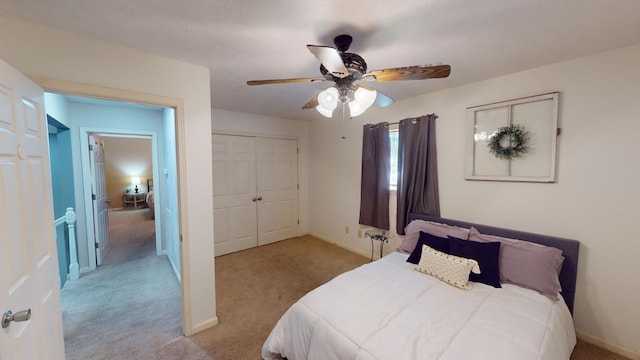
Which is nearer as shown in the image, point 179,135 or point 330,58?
point 330,58

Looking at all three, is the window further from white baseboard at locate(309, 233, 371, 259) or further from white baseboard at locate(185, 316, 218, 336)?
white baseboard at locate(185, 316, 218, 336)

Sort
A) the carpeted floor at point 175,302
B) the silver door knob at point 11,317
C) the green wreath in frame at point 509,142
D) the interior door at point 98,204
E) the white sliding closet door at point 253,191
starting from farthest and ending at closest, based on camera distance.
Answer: the white sliding closet door at point 253,191, the interior door at point 98,204, the green wreath in frame at point 509,142, the carpeted floor at point 175,302, the silver door knob at point 11,317

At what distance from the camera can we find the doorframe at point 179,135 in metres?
1.59

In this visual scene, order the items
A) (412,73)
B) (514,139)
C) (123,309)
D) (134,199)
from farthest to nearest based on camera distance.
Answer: (134,199) → (123,309) → (514,139) → (412,73)

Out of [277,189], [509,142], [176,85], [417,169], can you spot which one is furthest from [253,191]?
[509,142]

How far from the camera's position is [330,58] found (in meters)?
1.26

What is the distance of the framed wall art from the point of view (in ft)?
6.98

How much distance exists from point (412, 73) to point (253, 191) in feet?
11.1

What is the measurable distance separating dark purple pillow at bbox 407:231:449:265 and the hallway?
2189 mm

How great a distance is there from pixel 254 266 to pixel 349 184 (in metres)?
1.92

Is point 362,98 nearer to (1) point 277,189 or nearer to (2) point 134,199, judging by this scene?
(1) point 277,189

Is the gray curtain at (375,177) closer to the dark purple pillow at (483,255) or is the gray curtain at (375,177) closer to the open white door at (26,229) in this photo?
the dark purple pillow at (483,255)

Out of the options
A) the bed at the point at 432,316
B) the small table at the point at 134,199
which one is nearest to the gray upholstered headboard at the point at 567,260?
the bed at the point at 432,316

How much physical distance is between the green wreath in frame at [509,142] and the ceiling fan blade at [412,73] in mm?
1345
